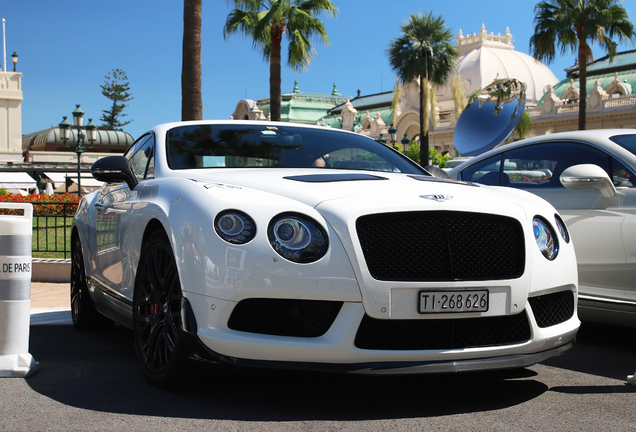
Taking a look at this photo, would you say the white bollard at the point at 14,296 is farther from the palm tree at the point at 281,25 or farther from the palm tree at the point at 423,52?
the palm tree at the point at 423,52

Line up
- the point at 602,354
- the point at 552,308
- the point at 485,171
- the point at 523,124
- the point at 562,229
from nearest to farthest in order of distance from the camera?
the point at 552,308 → the point at 562,229 → the point at 602,354 → the point at 485,171 → the point at 523,124

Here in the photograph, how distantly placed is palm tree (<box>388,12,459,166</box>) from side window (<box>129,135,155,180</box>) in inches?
1270

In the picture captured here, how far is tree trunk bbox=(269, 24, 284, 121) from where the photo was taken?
21.3m

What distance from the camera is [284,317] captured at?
122 inches

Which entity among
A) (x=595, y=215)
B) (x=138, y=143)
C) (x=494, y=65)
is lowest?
(x=595, y=215)

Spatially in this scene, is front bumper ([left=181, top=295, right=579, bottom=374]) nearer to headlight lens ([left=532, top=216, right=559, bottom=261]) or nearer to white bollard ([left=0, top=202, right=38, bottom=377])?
headlight lens ([left=532, top=216, right=559, bottom=261])

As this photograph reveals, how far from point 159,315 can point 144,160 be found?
1.65m

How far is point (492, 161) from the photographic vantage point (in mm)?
6129

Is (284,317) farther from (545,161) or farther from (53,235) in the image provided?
(53,235)

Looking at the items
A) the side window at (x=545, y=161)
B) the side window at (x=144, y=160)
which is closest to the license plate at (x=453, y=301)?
the side window at (x=144, y=160)

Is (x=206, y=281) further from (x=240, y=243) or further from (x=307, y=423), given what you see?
(x=307, y=423)

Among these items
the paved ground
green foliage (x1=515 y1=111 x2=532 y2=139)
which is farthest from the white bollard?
green foliage (x1=515 y1=111 x2=532 y2=139)

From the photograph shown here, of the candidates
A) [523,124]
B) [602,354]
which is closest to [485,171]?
[602,354]

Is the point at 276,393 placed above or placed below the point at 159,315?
below
